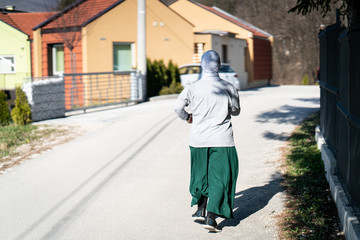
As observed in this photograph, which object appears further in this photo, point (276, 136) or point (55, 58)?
point (55, 58)

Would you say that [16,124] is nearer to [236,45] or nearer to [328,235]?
[328,235]

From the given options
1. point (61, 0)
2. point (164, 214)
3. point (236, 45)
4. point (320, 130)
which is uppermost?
point (61, 0)

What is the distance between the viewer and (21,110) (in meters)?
14.7

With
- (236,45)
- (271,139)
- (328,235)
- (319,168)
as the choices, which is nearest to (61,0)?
(236,45)

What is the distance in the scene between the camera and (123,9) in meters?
23.4

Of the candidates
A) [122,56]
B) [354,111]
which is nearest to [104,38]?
[122,56]

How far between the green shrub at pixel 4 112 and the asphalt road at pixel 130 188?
8.55 feet

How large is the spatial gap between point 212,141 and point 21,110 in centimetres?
1027

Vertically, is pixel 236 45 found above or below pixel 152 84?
above

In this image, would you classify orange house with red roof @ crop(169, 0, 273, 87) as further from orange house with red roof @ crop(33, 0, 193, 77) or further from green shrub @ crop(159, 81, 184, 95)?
green shrub @ crop(159, 81, 184, 95)

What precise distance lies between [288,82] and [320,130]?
39280mm

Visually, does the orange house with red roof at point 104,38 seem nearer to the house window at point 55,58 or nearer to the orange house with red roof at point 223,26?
the house window at point 55,58

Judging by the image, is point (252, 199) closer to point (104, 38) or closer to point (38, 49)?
point (104, 38)

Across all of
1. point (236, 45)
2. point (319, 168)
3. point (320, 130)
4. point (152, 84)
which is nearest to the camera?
point (319, 168)
